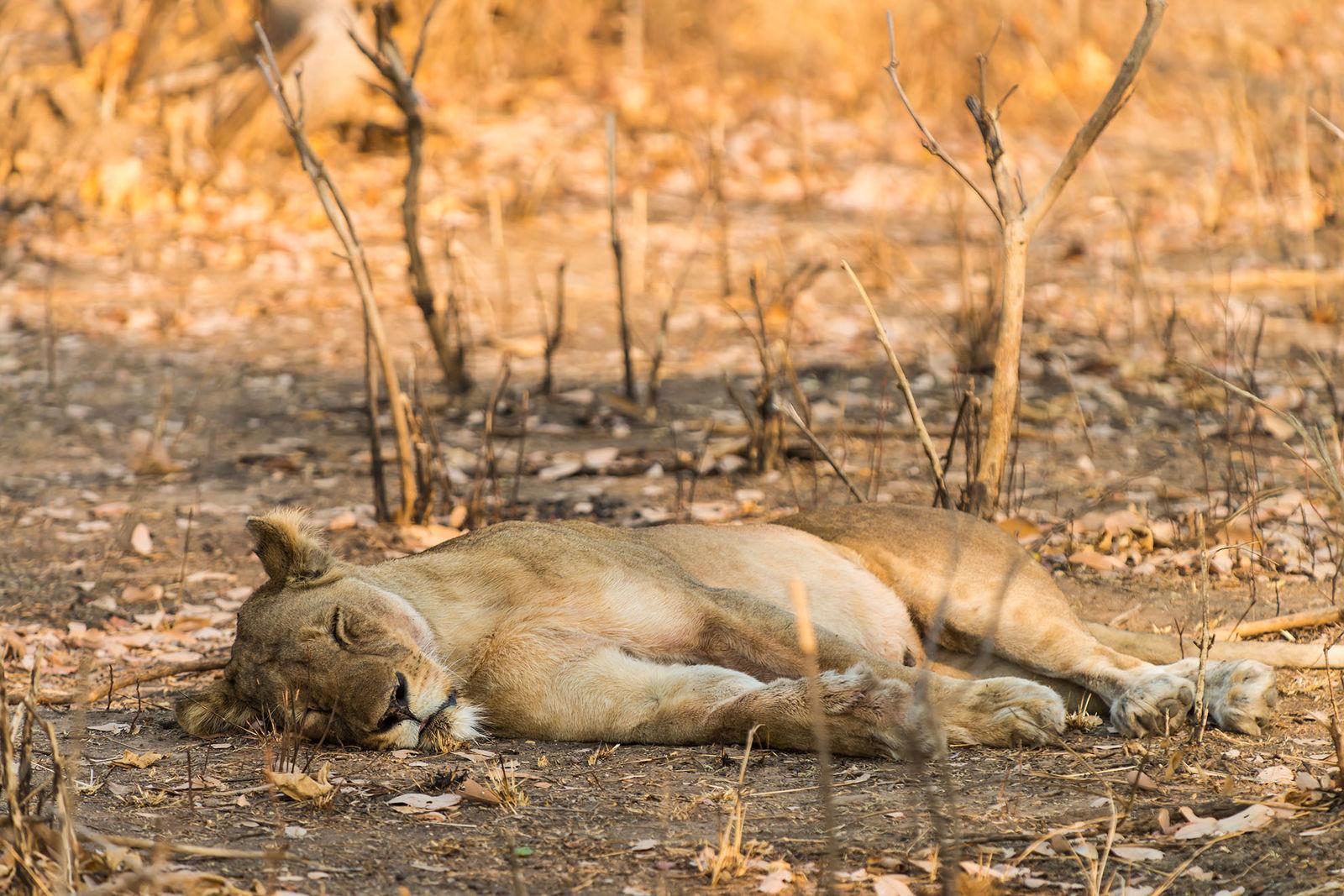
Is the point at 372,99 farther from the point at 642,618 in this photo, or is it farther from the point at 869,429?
the point at 642,618

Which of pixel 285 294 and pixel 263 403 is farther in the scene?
pixel 285 294

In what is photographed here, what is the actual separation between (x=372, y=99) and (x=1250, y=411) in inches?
369

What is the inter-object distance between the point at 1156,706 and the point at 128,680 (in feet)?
10.1

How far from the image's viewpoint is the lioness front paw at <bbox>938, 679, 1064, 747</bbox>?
3.78 meters

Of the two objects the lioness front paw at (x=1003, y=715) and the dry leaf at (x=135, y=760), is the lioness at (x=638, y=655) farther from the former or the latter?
the dry leaf at (x=135, y=760)

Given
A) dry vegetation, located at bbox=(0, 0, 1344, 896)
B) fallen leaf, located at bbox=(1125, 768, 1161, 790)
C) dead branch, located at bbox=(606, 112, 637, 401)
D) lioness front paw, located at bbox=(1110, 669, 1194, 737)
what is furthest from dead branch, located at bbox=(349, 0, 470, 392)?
fallen leaf, located at bbox=(1125, 768, 1161, 790)

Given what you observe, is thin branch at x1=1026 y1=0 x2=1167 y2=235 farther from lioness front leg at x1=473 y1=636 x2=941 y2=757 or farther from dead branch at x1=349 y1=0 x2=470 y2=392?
dead branch at x1=349 y1=0 x2=470 y2=392

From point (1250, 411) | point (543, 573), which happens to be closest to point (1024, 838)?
point (543, 573)

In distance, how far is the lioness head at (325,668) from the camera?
3836mm

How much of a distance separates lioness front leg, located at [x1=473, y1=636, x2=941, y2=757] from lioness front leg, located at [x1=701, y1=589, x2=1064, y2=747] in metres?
0.09

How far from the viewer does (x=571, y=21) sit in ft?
54.4

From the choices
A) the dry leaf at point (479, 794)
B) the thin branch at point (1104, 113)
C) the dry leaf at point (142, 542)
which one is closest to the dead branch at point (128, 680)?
the dry leaf at point (479, 794)

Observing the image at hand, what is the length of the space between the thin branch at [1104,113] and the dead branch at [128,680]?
116 inches

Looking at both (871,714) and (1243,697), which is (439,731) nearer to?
(871,714)
